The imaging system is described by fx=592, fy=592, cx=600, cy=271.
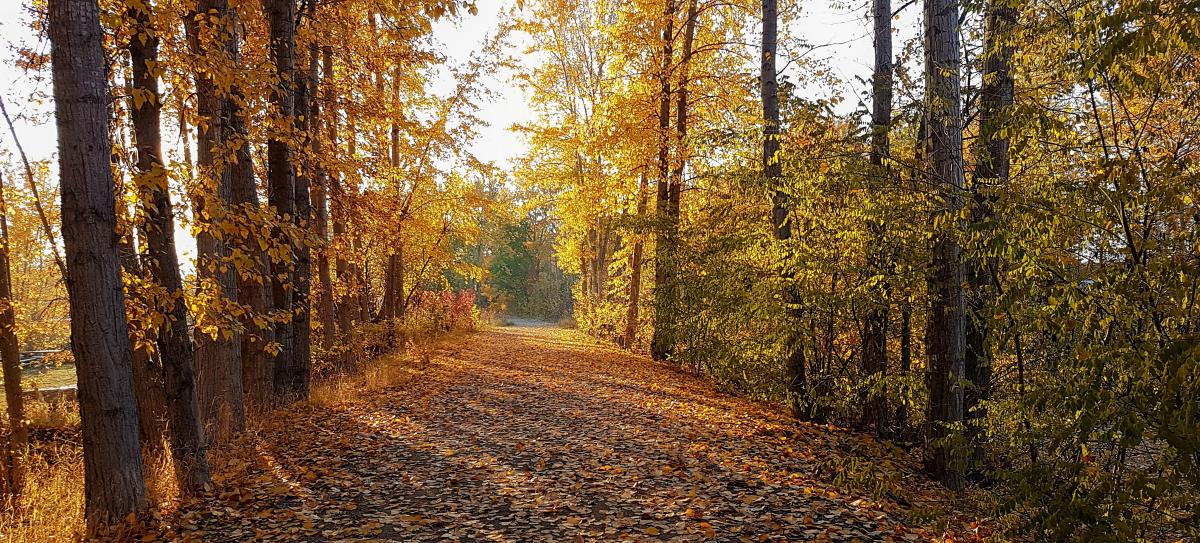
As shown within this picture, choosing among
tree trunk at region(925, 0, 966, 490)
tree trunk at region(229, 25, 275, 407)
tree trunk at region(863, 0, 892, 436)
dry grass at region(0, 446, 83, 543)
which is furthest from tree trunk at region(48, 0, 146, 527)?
tree trunk at region(925, 0, 966, 490)

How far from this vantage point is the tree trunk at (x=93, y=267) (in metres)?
3.91

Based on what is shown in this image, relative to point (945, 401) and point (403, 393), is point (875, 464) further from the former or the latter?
point (403, 393)

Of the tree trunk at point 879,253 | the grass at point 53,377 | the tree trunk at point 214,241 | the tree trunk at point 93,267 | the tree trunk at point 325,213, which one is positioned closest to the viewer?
the tree trunk at point 93,267

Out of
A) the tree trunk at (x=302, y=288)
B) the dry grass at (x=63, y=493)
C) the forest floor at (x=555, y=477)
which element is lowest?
the forest floor at (x=555, y=477)

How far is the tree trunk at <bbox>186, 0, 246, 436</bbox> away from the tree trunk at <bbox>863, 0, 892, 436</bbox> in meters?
5.79

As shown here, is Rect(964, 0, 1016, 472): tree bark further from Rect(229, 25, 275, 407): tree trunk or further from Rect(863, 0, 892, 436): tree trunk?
Rect(229, 25, 275, 407): tree trunk

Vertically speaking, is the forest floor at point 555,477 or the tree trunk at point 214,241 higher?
the tree trunk at point 214,241

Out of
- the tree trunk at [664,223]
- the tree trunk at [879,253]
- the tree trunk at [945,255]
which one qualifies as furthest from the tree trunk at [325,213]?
the tree trunk at [945,255]

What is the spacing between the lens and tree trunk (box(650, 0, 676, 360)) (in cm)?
1196

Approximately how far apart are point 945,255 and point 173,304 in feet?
22.3

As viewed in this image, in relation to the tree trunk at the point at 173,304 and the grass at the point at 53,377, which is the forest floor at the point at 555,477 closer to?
the tree trunk at the point at 173,304

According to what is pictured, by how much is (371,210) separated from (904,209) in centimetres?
991

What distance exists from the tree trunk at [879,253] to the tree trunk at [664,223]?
488cm

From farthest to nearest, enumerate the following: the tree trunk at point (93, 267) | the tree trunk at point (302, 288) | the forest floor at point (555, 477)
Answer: the tree trunk at point (302, 288)
the forest floor at point (555, 477)
the tree trunk at point (93, 267)
